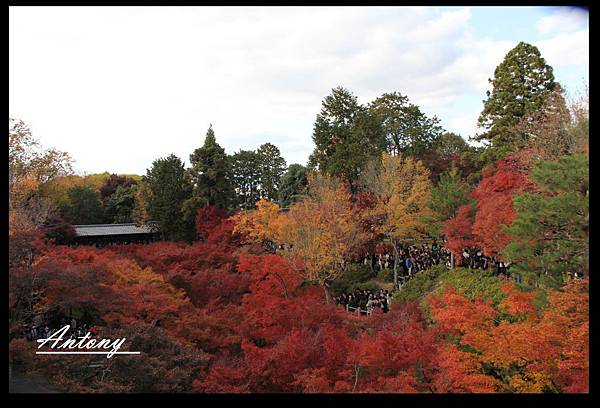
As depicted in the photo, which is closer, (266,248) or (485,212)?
(485,212)

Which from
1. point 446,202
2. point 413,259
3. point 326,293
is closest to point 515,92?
point 446,202

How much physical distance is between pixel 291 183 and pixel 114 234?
1692cm

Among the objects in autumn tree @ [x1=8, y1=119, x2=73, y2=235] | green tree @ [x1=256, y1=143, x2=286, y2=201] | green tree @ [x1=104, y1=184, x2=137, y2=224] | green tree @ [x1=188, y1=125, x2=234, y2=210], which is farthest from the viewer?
green tree @ [x1=256, y1=143, x2=286, y2=201]

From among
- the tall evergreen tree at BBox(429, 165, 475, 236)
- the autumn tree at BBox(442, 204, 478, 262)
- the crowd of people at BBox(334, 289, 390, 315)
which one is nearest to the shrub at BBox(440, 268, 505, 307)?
the autumn tree at BBox(442, 204, 478, 262)

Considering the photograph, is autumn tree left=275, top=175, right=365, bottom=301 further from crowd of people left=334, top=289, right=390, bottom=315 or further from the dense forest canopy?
crowd of people left=334, top=289, right=390, bottom=315

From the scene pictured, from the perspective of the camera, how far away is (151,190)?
26.4 metres

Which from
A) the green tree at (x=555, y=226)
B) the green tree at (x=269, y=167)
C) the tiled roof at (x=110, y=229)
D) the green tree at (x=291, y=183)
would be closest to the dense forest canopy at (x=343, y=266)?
the green tree at (x=555, y=226)

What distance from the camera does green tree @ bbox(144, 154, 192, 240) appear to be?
25.8m

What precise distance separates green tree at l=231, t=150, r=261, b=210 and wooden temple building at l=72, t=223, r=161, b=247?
7.60 metres

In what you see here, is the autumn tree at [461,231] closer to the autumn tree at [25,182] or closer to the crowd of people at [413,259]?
the crowd of people at [413,259]

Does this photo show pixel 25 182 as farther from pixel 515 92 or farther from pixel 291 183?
pixel 291 183

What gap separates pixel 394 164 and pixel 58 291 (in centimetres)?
1604
